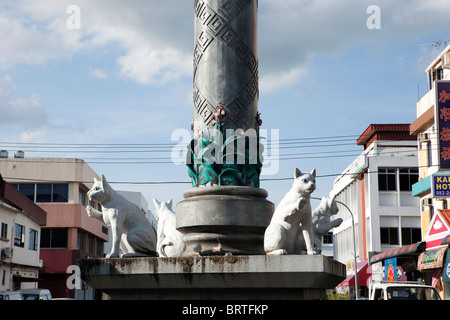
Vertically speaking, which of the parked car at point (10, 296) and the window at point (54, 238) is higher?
the window at point (54, 238)

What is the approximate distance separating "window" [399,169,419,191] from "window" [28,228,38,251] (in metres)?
28.5

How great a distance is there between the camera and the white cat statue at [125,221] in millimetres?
9898

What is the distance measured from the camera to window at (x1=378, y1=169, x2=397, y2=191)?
49.4 meters

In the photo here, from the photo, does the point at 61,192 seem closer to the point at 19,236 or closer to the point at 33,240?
the point at 33,240

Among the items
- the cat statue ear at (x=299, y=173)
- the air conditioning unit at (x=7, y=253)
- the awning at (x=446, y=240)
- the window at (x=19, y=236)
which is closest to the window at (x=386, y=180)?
the awning at (x=446, y=240)

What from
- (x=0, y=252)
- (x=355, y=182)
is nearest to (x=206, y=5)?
(x=0, y=252)

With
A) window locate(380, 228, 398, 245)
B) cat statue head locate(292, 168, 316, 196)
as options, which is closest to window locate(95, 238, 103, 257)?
window locate(380, 228, 398, 245)

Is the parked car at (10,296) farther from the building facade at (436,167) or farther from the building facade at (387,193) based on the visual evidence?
the building facade at (387,193)

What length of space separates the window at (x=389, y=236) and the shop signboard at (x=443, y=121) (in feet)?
72.3

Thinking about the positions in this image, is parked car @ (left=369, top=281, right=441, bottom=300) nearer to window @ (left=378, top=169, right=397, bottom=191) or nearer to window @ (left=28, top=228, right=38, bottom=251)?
window @ (left=28, top=228, right=38, bottom=251)

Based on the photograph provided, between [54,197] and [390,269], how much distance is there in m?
26.8

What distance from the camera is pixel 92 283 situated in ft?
29.1
